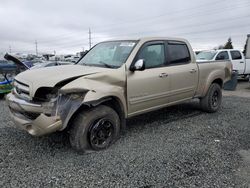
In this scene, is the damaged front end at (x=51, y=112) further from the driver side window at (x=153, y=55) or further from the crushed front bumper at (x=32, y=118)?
the driver side window at (x=153, y=55)

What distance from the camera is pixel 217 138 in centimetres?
487

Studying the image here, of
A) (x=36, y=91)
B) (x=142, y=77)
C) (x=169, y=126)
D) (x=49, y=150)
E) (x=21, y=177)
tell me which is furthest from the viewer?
(x=169, y=126)

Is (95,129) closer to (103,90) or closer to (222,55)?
(103,90)

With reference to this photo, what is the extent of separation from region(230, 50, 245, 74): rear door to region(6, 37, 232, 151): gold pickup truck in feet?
32.8

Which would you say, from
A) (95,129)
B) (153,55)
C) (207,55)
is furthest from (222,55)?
(95,129)

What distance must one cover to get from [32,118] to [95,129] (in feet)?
3.29

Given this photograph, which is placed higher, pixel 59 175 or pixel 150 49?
pixel 150 49

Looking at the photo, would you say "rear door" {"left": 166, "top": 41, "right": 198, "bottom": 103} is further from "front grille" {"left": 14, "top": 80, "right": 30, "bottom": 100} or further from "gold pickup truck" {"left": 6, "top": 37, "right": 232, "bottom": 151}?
"front grille" {"left": 14, "top": 80, "right": 30, "bottom": 100}

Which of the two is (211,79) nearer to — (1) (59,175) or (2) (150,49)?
(2) (150,49)

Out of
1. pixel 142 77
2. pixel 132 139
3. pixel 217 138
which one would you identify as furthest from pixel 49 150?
pixel 217 138

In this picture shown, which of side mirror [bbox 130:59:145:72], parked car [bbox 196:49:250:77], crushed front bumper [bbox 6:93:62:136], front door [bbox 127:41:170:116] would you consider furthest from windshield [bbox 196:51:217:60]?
crushed front bumper [bbox 6:93:62:136]

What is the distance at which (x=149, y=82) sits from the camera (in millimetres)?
4781

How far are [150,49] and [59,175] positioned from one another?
292 centimetres

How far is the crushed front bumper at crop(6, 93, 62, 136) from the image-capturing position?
3652mm
